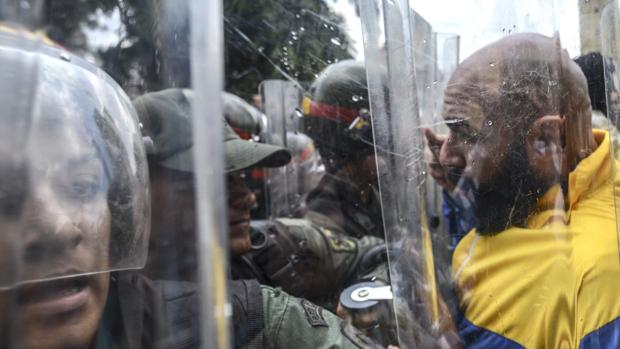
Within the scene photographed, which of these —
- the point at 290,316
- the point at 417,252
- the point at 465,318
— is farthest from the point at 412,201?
the point at 290,316

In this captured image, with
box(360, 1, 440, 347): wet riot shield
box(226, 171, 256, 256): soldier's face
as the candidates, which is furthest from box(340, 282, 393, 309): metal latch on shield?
box(226, 171, 256, 256): soldier's face

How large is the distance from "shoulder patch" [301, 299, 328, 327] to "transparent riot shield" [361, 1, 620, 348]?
245mm

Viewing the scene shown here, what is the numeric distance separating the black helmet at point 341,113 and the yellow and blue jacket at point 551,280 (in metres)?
0.66

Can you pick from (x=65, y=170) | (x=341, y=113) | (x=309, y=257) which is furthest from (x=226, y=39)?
(x=65, y=170)

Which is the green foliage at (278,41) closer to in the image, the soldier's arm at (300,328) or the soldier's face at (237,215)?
the soldier's face at (237,215)

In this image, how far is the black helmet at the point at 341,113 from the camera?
160 centimetres

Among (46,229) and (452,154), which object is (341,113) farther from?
(46,229)

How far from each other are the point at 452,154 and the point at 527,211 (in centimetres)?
14

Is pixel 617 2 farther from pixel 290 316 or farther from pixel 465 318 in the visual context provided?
pixel 290 316

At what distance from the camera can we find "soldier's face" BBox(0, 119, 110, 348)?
1.47ft

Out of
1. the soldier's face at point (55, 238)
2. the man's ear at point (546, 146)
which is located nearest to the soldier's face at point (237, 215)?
the man's ear at point (546, 146)

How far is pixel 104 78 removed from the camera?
693 millimetres

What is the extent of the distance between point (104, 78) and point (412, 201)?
1.54 ft

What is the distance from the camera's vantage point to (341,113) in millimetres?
1728
